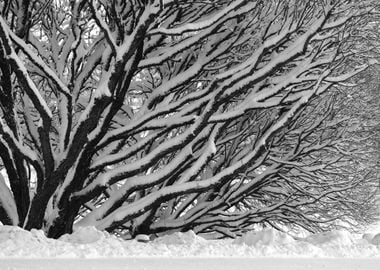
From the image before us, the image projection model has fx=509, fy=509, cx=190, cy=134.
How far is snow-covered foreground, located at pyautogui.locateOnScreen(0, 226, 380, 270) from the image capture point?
14.8ft

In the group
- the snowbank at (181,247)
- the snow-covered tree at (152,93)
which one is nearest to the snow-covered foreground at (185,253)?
the snowbank at (181,247)

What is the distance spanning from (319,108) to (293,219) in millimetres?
3013

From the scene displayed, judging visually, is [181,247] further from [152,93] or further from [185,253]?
[152,93]

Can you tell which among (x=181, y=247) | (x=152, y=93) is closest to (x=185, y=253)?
(x=181, y=247)

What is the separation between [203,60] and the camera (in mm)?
8062

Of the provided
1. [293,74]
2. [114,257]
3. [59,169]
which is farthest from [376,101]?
[114,257]

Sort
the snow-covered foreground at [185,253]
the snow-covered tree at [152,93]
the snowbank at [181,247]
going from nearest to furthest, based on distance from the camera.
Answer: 1. the snow-covered foreground at [185,253]
2. the snowbank at [181,247]
3. the snow-covered tree at [152,93]

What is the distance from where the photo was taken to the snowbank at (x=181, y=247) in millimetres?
4984

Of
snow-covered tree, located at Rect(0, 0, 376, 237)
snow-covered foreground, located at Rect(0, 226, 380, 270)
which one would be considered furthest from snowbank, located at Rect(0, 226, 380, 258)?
snow-covered tree, located at Rect(0, 0, 376, 237)

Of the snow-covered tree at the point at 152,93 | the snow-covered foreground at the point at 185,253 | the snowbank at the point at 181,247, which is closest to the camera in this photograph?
the snow-covered foreground at the point at 185,253

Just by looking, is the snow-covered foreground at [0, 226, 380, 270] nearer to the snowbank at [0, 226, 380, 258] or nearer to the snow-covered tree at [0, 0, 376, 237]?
the snowbank at [0, 226, 380, 258]

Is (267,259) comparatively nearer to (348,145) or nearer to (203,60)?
(203,60)

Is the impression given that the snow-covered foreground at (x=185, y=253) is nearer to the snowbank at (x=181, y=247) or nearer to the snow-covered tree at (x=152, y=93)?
the snowbank at (x=181, y=247)

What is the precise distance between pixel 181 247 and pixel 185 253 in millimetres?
312
